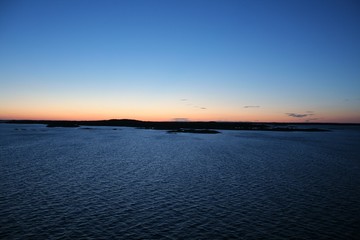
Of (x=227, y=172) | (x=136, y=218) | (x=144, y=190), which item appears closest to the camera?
(x=136, y=218)

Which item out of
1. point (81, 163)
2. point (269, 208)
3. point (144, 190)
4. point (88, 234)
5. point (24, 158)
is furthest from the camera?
point (24, 158)

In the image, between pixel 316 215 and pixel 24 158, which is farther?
pixel 24 158

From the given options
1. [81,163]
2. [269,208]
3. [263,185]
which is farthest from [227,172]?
[81,163]

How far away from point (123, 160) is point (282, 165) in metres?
24.8

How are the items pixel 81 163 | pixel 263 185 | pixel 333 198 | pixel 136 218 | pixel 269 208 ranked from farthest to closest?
pixel 81 163, pixel 263 185, pixel 333 198, pixel 269 208, pixel 136 218

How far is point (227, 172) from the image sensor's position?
35.3 metres

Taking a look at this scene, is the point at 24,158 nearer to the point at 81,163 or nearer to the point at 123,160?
the point at 81,163

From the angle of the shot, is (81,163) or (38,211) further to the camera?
(81,163)

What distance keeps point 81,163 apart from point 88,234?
26789 mm

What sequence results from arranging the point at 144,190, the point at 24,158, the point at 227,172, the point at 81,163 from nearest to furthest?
the point at 144,190 → the point at 227,172 → the point at 81,163 → the point at 24,158

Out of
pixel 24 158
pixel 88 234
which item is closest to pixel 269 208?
pixel 88 234

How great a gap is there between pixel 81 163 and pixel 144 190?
61.7 ft

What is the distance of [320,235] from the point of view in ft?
53.5

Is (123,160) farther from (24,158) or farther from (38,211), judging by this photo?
(38,211)
